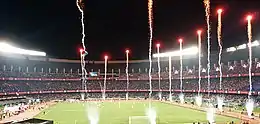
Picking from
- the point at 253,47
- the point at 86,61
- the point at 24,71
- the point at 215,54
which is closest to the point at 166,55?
the point at 215,54

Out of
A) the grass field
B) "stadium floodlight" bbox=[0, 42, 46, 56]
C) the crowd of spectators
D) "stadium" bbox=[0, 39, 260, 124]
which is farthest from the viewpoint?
"stadium floodlight" bbox=[0, 42, 46, 56]

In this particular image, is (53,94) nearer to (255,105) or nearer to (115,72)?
(115,72)

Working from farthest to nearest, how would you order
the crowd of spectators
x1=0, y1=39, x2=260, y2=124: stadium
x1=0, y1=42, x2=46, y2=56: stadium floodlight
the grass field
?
1. x1=0, y1=42, x2=46, y2=56: stadium floodlight
2. the crowd of spectators
3. x1=0, y1=39, x2=260, y2=124: stadium
4. the grass field

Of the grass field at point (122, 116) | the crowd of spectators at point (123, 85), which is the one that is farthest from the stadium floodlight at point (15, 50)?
the grass field at point (122, 116)

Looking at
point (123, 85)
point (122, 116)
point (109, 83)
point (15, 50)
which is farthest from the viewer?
point (109, 83)

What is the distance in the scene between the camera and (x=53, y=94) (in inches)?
4968

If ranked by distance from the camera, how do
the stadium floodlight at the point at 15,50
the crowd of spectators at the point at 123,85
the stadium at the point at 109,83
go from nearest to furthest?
1. the stadium at the point at 109,83
2. the crowd of spectators at the point at 123,85
3. the stadium floodlight at the point at 15,50

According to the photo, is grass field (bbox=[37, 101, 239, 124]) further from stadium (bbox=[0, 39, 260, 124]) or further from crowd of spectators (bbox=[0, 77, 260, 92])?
crowd of spectators (bbox=[0, 77, 260, 92])

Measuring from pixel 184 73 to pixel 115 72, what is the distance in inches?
1681

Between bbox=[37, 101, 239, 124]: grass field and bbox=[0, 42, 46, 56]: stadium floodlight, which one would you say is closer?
bbox=[37, 101, 239, 124]: grass field

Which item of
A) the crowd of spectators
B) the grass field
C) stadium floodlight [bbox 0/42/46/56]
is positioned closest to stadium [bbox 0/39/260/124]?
the crowd of spectators

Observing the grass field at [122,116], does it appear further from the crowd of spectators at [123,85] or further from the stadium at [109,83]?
the crowd of spectators at [123,85]

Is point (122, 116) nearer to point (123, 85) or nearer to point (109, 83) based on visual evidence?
point (123, 85)

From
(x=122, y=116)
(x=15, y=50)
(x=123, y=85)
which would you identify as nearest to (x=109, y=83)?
(x=123, y=85)
